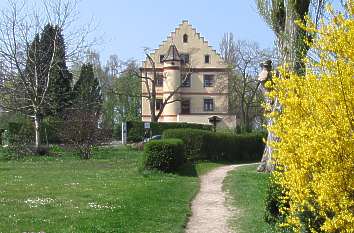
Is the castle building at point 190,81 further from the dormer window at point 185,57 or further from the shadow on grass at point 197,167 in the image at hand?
the shadow on grass at point 197,167

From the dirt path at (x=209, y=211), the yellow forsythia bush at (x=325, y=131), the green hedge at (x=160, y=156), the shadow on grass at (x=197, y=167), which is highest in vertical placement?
the yellow forsythia bush at (x=325, y=131)

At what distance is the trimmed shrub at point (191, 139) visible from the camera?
29016mm

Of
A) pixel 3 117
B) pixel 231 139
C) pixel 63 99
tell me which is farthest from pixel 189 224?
pixel 3 117

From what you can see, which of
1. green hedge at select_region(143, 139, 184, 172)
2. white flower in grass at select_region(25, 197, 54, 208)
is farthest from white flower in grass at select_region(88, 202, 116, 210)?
green hedge at select_region(143, 139, 184, 172)

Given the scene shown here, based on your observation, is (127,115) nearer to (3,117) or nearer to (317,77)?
(3,117)

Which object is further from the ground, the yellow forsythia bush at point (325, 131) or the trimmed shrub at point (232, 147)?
the yellow forsythia bush at point (325, 131)

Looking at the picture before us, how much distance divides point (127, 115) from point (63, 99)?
114 feet

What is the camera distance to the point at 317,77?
6500 millimetres

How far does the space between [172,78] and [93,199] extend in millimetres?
53936

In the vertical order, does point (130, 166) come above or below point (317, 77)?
below

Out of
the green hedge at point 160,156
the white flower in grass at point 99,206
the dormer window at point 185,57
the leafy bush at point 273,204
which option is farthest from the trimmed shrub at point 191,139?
the dormer window at point 185,57

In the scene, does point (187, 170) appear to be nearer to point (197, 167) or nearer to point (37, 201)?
point (197, 167)

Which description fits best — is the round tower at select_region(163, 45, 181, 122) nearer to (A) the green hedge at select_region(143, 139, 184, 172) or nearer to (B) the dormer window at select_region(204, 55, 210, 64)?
(B) the dormer window at select_region(204, 55, 210, 64)

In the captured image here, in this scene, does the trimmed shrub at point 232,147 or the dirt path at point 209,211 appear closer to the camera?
the dirt path at point 209,211
